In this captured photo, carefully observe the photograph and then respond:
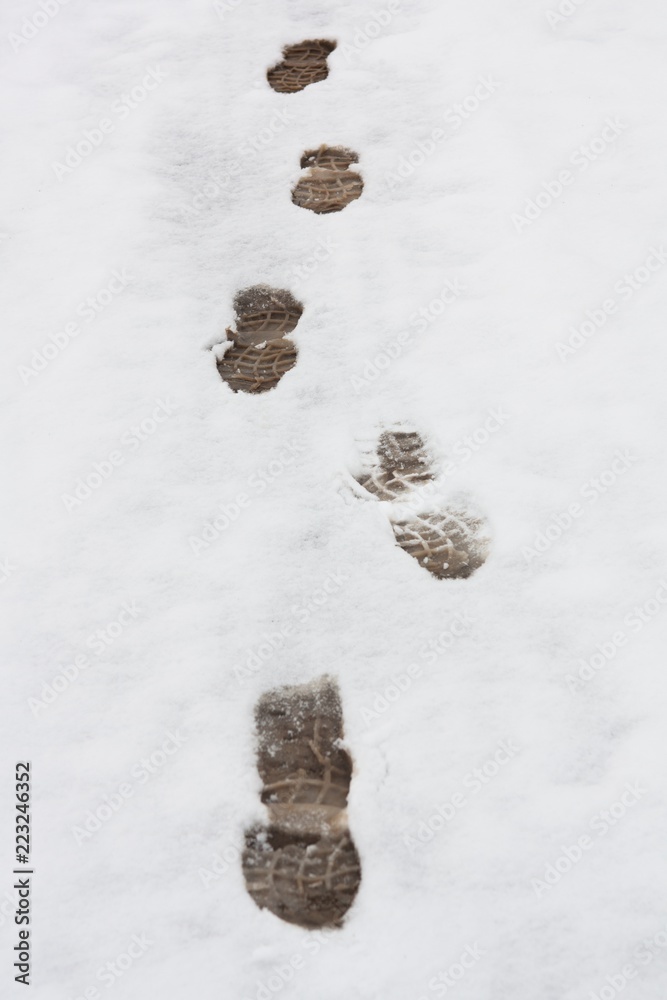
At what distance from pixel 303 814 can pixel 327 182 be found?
5.99 feet

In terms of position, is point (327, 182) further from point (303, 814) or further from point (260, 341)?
point (303, 814)

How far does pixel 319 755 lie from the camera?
4.54 feet

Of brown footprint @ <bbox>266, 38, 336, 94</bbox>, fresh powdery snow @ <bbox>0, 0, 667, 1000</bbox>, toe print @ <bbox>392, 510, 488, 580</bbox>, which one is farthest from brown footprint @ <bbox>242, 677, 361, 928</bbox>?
brown footprint @ <bbox>266, 38, 336, 94</bbox>

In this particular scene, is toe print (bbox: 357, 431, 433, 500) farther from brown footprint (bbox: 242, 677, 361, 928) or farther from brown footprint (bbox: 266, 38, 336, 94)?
brown footprint (bbox: 266, 38, 336, 94)

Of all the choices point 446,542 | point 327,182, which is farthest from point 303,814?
point 327,182

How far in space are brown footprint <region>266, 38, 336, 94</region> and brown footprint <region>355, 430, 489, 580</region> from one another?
161 centimetres

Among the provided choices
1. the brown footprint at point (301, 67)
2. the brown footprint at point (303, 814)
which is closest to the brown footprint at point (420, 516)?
the brown footprint at point (303, 814)

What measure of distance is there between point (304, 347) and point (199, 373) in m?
0.27

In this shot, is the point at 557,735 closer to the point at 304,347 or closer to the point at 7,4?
the point at 304,347

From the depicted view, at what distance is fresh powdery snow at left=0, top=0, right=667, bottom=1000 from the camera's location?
48.4 inches

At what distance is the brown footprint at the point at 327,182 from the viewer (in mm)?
2283

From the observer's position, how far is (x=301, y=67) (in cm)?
274

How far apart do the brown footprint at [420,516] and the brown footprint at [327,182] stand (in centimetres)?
90

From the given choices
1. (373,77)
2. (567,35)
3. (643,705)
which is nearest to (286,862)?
(643,705)
